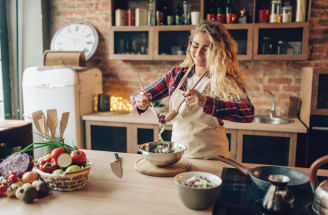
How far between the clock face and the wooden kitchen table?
2.54 meters

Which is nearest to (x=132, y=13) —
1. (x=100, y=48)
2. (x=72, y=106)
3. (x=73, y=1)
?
(x=100, y=48)

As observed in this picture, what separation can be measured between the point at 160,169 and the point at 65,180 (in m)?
0.47

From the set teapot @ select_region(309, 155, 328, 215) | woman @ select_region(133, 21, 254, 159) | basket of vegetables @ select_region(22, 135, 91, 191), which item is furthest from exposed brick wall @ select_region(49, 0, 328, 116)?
basket of vegetables @ select_region(22, 135, 91, 191)

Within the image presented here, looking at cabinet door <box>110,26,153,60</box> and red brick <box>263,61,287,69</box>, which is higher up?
cabinet door <box>110,26,153,60</box>

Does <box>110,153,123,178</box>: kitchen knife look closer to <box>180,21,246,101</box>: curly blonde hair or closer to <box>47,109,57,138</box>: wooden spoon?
<box>47,109,57,138</box>: wooden spoon

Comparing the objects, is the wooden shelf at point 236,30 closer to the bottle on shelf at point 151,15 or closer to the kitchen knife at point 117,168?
the bottle on shelf at point 151,15

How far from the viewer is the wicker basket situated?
4.12ft

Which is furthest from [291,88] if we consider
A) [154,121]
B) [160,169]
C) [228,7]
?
[160,169]

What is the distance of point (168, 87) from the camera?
216cm

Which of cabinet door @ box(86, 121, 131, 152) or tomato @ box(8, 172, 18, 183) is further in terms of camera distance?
cabinet door @ box(86, 121, 131, 152)

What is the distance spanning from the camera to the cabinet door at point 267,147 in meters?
2.71

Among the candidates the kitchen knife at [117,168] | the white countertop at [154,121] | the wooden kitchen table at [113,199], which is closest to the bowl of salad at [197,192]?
the wooden kitchen table at [113,199]

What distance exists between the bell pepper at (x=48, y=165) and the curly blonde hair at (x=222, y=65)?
3.31 ft

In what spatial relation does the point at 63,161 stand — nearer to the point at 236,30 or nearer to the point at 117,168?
the point at 117,168
